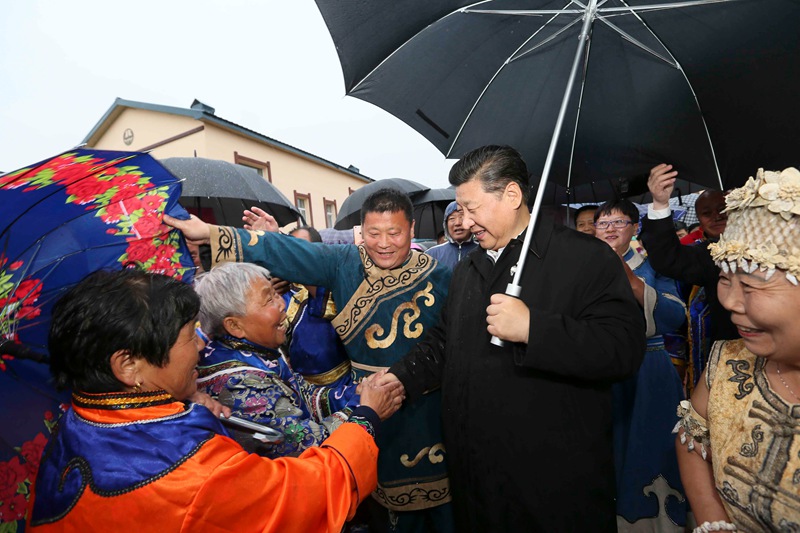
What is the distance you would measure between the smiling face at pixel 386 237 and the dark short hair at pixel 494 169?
70cm

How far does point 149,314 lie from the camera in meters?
1.44

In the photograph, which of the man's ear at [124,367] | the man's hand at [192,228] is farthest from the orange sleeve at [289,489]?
the man's hand at [192,228]

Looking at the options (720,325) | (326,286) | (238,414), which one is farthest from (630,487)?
(238,414)

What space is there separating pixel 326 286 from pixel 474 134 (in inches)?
52.6

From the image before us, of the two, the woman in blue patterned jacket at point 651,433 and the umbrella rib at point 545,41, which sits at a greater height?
the umbrella rib at point 545,41

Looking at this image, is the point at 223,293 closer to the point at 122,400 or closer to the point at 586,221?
the point at 122,400

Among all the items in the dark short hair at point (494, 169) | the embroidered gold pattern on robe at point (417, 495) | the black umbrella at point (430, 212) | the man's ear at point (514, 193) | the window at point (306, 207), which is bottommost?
the embroidered gold pattern on robe at point (417, 495)

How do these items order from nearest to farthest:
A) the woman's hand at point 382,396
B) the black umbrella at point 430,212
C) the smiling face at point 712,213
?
1. the woman's hand at point 382,396
2. the smiling face at point 712,213
3. the black umbrella at point 430,212

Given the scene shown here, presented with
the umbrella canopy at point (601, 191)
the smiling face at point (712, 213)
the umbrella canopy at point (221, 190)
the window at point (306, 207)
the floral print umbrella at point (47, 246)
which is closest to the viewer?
the floral print umbrella at point (47, 246)

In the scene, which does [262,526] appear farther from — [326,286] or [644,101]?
[644,101]

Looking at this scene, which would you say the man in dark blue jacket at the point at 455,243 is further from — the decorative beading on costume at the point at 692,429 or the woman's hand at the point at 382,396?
the decorative beading on costume at the point at 692,429

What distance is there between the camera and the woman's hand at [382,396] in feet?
6.75

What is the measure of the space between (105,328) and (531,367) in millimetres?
1515

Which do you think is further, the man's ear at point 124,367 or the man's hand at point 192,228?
the man's hand at point 192,228
